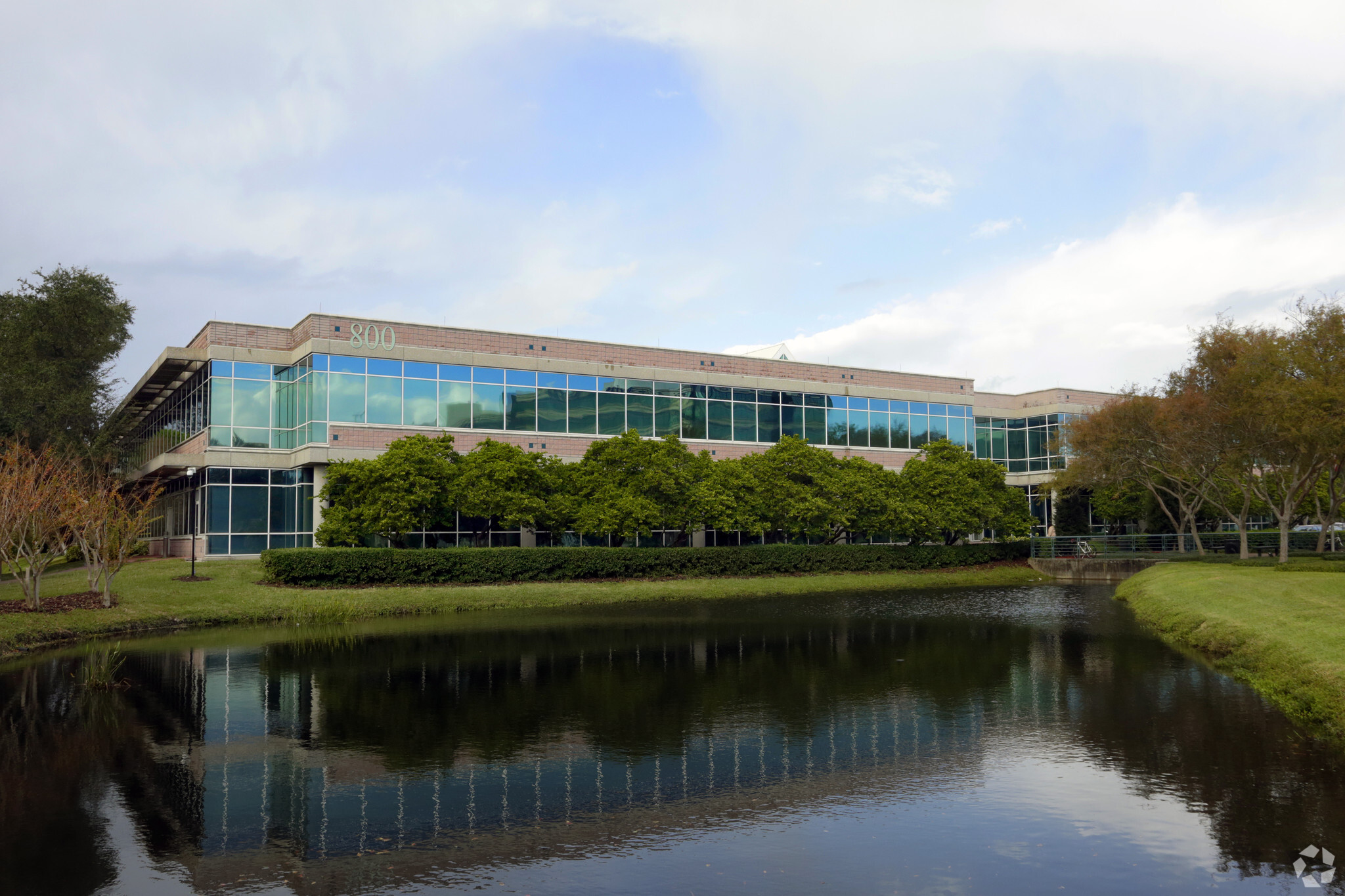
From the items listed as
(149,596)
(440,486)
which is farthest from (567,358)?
(149,596)

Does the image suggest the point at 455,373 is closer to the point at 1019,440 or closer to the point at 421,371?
the point at 421,371

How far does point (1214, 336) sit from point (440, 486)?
1337 inches

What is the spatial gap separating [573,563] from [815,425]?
22.8 m

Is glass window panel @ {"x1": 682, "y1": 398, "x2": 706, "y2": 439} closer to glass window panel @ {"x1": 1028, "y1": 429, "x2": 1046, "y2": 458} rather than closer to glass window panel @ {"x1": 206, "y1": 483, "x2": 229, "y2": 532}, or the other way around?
glass window panel @ {"x1": 206, "y1": 483, "x2": 229, "y2": 532}

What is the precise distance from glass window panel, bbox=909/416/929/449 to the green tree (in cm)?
4818

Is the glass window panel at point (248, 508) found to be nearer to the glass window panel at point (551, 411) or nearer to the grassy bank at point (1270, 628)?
the glass window panel at point (551, 411)

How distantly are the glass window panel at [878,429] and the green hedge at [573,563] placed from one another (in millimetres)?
9953

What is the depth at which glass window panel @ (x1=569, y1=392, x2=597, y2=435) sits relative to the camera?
1906 inches

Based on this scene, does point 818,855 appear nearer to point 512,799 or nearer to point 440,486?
point 512,799

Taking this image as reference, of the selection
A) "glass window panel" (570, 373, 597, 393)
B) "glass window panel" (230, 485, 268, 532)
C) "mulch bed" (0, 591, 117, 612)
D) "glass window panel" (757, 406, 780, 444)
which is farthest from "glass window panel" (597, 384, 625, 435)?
"mulch bed" (0, 591, 117, 612)

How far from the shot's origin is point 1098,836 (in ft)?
28.2

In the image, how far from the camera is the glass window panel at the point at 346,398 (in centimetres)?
4197

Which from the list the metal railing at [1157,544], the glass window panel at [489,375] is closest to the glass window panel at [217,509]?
the glass window panel at [489,375]

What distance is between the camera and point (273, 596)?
3156 centimetres
